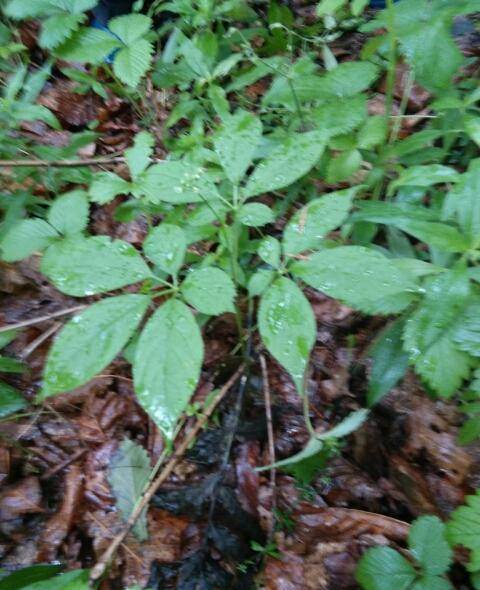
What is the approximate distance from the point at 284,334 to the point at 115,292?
39.5 inches

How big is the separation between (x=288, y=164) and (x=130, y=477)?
98 cm

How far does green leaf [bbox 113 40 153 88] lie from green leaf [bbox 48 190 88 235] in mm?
369

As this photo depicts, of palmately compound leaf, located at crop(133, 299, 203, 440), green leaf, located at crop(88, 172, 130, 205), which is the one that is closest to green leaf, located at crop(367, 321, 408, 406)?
palmately compound leaf, located at crop(133, 299, 203, 440)

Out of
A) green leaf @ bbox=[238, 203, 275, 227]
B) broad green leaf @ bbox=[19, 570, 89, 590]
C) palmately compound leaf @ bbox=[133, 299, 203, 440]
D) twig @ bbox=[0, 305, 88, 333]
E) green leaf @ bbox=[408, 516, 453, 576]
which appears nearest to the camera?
palmately compound leaf @ bbox=[133, 299, 203, 440]

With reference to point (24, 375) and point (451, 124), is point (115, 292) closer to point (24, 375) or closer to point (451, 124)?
point (24, 375)

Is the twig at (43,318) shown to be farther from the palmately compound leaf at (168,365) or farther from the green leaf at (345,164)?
the green leaf at (345,164)

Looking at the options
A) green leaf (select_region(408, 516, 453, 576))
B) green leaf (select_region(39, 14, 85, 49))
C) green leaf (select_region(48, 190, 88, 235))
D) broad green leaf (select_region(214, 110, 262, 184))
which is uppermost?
green leaf (select_region(39, 14, 85, 49))

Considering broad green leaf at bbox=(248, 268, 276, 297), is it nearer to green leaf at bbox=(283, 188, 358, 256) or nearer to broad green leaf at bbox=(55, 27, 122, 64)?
→ green leaf at bbox=(283, 188, 358, 256)

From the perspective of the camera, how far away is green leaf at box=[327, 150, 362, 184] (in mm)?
1306

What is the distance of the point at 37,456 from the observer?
1.41m

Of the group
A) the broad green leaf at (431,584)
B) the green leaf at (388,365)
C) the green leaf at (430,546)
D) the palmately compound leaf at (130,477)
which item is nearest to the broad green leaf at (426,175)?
the green leaf at (388,365)

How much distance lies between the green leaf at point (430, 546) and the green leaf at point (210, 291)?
2.21 ft

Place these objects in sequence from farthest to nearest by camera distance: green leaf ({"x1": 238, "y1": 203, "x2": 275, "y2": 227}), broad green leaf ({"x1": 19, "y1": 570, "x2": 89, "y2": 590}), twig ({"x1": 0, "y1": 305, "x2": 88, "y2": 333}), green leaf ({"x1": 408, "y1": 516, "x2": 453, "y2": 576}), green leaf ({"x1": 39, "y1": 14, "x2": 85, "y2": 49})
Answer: twig ({"x1": 0, "y1": 305, "x2": 88, "y2": 333}) < green leaf ({"x1": 39, "y1": 14, "x2": 85, "y2": 49}) < green leaf ({"x1": 238, "y1": 203, "x2": 275, "y2": 227}) < green leaf ({"x1": 408, "y1": 516, "x2": 453, "y2": 576}) < broad green leaf ({"x1": 19, "y1": 570, "x2": 89, "y2": 590})

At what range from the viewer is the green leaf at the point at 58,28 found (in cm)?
124
